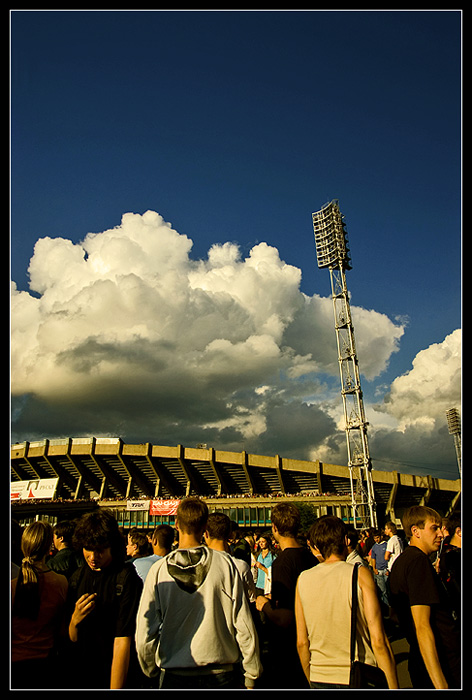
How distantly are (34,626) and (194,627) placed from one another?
3.68 feet

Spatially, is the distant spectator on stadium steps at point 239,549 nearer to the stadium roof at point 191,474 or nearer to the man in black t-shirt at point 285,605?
the man in black t-shirt at point 285,605

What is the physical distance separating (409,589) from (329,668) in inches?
34.1

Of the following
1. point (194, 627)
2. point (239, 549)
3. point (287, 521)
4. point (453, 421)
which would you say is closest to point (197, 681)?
point (194, 627)

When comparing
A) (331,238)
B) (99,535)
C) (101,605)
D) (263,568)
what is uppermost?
(331,238)

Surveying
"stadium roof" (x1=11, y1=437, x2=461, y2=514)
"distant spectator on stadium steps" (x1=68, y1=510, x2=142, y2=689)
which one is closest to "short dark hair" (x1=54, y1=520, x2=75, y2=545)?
"distant spectator on stadium steps" (x1=68, y1=510, x2=142, y2=689)

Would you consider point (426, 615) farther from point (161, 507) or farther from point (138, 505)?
point (138, 505)

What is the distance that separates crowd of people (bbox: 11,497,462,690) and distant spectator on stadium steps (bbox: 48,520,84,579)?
1425mm

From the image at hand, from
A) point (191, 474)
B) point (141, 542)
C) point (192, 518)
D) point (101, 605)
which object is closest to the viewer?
point (192, 518)

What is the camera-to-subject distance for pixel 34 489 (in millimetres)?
51906

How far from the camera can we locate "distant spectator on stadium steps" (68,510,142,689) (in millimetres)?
2883

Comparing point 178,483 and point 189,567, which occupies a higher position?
point 189,567

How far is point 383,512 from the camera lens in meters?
55.1

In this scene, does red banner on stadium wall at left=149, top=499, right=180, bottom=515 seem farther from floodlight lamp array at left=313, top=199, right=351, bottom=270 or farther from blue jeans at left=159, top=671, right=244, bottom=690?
blue jeans at left=159, top=671, right=244, bottom=690
